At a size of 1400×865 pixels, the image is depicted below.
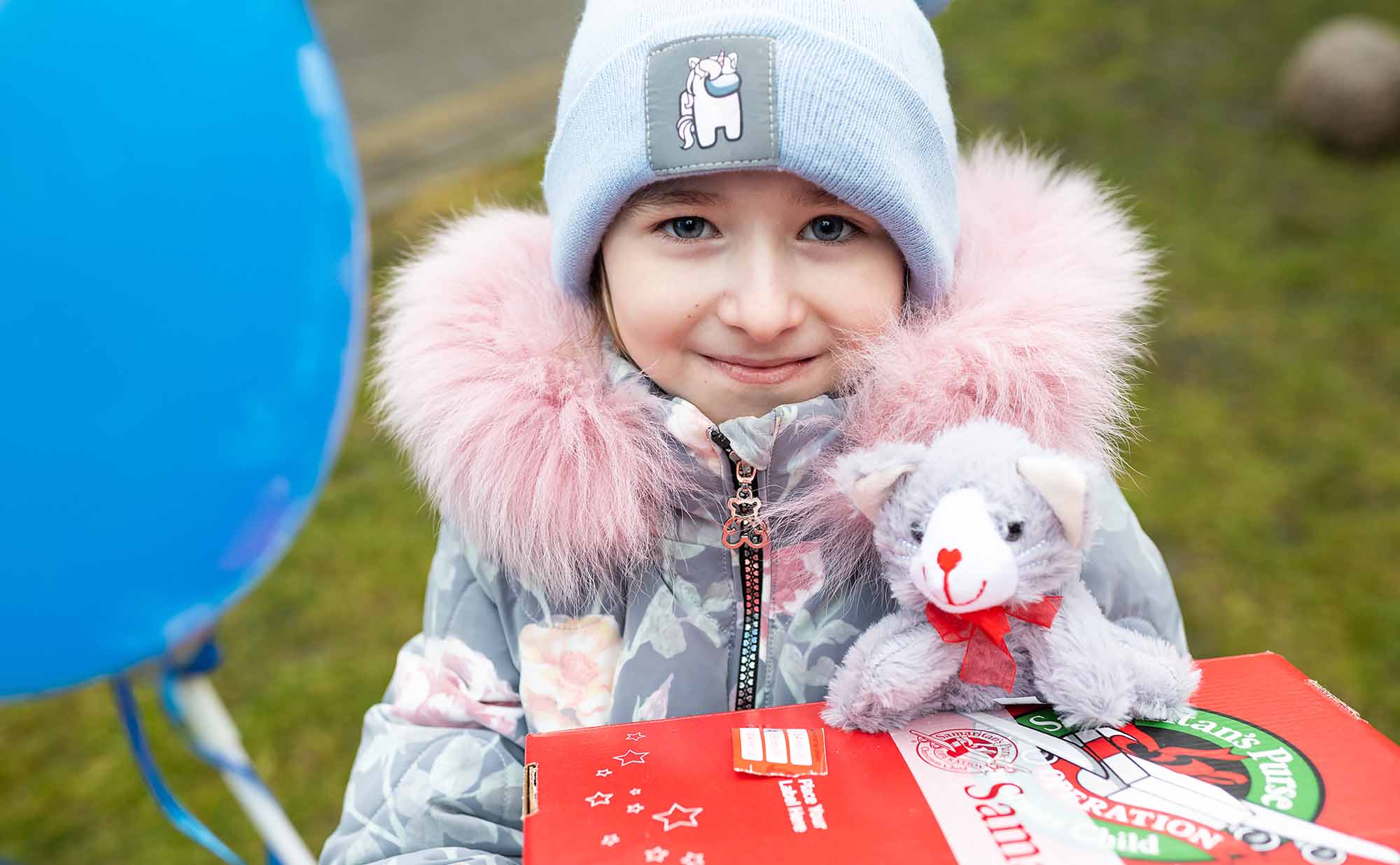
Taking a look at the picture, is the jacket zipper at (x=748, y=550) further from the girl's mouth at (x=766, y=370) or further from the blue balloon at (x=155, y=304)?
the blue balloon at (x=155, y=304)

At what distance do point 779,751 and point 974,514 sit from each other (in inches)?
8.1

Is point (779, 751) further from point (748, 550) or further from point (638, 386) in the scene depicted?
point (638, 386)

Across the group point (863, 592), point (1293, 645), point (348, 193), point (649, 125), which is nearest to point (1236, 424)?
point (1293, 645)

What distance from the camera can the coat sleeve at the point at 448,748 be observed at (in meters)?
0.97

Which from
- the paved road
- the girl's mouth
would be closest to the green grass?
the paved road

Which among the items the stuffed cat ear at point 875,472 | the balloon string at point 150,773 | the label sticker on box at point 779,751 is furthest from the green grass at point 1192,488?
the balloon string at point 150,773

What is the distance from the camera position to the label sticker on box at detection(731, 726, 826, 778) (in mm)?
757

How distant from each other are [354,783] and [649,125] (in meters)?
0.62

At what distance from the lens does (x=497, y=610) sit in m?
1.07

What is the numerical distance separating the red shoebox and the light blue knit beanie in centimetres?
43

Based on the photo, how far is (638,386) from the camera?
104cm

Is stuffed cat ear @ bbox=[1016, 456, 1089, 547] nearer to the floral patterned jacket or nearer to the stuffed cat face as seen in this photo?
the stuffed cat face

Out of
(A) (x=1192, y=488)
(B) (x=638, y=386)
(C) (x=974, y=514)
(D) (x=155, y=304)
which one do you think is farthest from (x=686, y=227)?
(A) (x=1192, y=488)

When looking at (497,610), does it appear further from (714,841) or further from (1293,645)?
(1293,645)
